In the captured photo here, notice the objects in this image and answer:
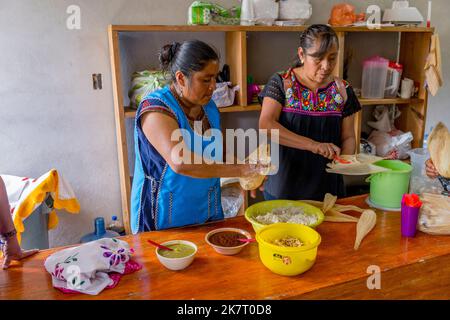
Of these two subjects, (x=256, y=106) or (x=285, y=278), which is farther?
(x=256, y=106)

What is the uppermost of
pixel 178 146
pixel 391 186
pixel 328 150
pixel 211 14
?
pixel 211 14

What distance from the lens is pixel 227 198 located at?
3.19 m

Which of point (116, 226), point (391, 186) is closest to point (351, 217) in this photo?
point (391, 186)

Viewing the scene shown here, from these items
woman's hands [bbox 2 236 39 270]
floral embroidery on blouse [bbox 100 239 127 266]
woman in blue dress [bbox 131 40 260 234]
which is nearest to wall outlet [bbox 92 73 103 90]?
woman in blue dress [bbox 131 40 260 234]

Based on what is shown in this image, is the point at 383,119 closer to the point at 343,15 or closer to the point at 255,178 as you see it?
the point at 343,15

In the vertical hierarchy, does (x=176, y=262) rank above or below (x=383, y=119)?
below

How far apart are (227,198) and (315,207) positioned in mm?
1470

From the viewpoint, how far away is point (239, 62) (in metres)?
2.98

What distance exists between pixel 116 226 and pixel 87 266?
6.28ft

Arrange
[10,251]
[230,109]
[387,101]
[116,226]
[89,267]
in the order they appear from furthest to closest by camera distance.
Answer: [387,101], [116,226], [230,109], [10,251], [89,267]

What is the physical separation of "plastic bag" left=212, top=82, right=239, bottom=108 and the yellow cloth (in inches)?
46.9

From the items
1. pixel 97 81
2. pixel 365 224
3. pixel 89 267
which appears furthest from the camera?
pixel 97 81
